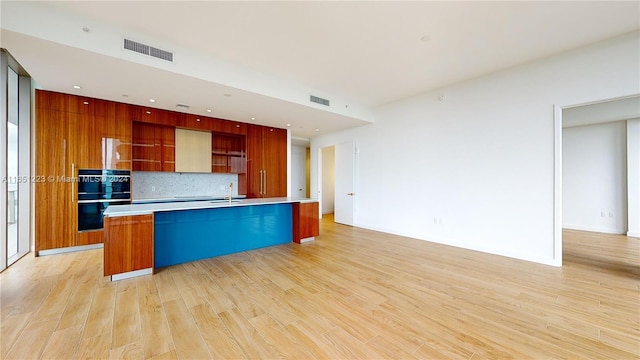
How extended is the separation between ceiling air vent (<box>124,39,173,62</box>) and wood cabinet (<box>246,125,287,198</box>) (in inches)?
122

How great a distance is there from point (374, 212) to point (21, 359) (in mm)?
5700

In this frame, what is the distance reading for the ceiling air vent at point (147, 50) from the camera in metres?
2.97

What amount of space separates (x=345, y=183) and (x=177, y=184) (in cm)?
427

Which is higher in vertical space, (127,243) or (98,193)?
(98,193)

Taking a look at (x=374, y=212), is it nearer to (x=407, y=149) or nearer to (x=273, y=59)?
(x=407, y=149)

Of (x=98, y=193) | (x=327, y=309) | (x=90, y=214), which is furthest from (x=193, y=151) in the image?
(x=327, y=309)

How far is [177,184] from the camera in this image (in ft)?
18.9

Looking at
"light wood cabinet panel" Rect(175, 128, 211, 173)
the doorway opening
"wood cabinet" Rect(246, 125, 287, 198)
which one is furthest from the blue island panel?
the doorway opening

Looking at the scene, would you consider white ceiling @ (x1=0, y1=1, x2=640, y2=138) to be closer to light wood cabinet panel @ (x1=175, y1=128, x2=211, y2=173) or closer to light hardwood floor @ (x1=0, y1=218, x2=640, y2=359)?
Result: light wood cabinet panel @ (x1=175, y1=128, x2=211, y2=173)

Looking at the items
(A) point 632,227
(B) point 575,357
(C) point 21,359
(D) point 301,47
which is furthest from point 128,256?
(A) point 632,227

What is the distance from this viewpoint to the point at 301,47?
3.37 metres

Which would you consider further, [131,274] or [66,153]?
[66,153]

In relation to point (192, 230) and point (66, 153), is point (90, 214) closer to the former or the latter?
point (66, 153)

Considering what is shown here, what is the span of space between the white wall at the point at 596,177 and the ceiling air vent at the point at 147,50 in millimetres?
9025
